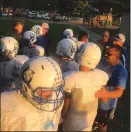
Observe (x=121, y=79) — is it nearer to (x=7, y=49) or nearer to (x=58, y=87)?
(x=7, y=49)

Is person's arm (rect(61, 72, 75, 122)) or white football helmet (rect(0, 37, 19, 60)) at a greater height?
white football helmet (rect(0, 37, 19, 60))

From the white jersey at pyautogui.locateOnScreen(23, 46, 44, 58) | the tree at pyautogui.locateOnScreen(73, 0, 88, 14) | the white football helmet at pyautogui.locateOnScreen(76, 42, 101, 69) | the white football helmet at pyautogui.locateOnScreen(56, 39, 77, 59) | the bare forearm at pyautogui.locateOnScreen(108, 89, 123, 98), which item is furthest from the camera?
the tree at pyautogui.locateOnScreen(73, 0, 88, 14)

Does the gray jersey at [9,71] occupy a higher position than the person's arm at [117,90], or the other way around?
the gray jersey at [9,71]

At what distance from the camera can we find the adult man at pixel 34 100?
3.28 metres

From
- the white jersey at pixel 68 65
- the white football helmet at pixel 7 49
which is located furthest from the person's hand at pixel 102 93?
the white football helmet at pixel 7 49

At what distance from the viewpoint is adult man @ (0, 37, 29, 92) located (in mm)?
5402

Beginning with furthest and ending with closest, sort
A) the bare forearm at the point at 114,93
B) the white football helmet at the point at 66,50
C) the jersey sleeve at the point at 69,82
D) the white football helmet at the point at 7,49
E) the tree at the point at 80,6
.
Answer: the tree at the point at 80,6 < the white football helmet at the point at 66,50 < the white football helmet at the point at 7,49 < the bare forearm at the point at 114,93 < the jersey sleeve at the point at 69,82

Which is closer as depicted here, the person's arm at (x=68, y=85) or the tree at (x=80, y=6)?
the person's arm at (x=68, y=85)

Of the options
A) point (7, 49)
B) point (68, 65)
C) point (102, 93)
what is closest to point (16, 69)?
point (7, 49)

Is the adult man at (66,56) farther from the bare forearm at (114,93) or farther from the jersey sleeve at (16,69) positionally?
the bare forearm at (114,93)

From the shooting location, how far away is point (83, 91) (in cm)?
454

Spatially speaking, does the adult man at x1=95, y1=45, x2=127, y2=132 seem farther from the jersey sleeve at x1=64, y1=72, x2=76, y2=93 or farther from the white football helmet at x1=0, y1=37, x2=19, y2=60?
the white football helmet at x1=0, y1=37, x2=19, y2=60

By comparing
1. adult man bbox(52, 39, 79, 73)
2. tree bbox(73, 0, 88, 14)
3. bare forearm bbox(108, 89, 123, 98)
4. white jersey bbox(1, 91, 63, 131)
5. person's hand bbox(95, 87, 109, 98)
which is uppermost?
tree bbox(73, 0, 88, 14)

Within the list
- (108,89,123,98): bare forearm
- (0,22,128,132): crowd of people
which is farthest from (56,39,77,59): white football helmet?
(108,89,123,98): bare forearm
